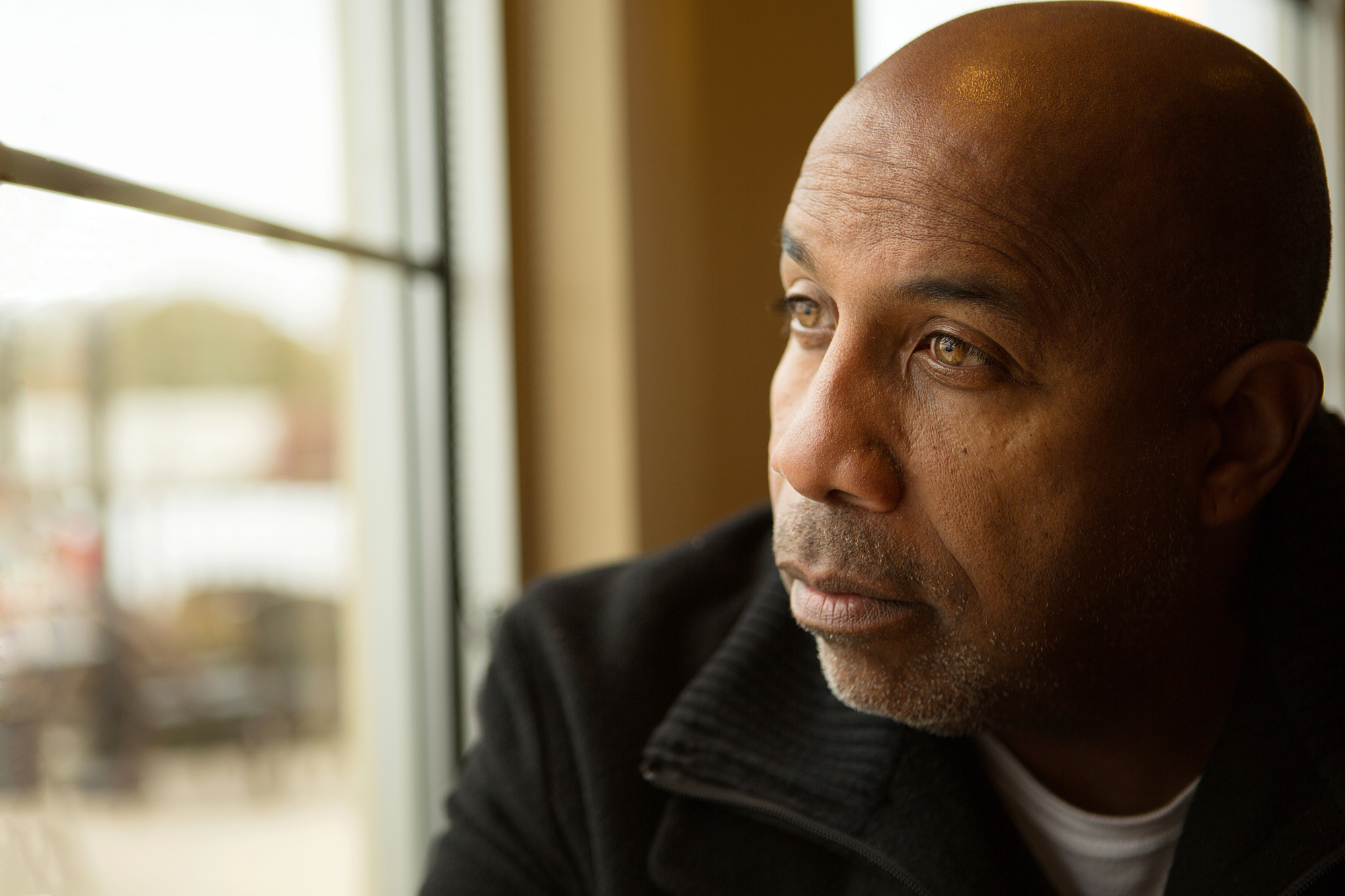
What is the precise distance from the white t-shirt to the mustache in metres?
0.32

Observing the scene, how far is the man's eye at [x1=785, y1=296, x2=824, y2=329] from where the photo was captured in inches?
38.5

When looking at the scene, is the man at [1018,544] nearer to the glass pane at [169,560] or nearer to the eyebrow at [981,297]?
the eyebrow at [981,297]

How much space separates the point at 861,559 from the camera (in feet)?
2.89

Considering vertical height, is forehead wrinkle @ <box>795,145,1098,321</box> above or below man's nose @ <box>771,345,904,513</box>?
above

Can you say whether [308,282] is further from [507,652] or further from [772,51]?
[772,51]

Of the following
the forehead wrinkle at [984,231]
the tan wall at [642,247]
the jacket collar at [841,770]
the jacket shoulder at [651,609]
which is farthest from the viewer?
the tan wall at [642,247]

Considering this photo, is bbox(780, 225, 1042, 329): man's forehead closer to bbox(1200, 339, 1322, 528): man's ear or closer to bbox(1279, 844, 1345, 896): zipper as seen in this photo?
bbox(1200, 339, 1322, 528): man's ear

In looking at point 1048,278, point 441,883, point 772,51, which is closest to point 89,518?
point 441,883

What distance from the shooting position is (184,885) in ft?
4.28

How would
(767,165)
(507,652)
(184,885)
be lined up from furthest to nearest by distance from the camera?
(767,165)
(184,885)
(507,652)

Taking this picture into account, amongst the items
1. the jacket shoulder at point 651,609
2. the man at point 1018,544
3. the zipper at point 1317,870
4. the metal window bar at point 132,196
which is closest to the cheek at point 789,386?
the man at point 1018,544

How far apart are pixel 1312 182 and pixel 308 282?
1205 millimetres

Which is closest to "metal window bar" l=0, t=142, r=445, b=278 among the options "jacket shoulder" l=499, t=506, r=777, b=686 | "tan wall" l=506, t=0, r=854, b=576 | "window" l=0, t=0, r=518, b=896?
"window" l=0, t=0, r=518, b=896

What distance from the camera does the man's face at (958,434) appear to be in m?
0.87
